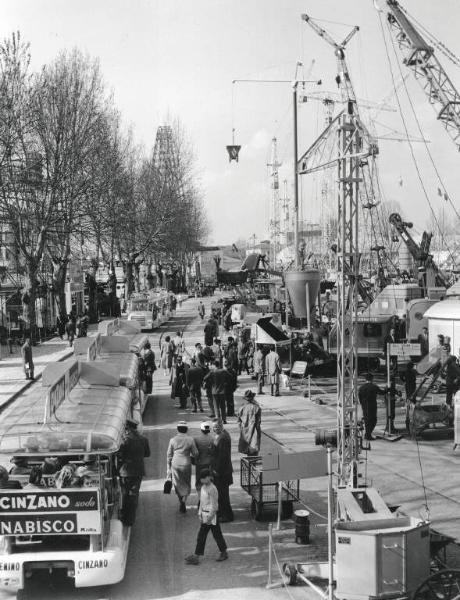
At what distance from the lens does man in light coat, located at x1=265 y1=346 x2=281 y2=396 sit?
69.4 feet

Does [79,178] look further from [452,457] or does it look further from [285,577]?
[285,577]

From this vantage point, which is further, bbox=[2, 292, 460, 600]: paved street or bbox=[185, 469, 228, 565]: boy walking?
bbox=[185, 469, 228, 565]: boy walking

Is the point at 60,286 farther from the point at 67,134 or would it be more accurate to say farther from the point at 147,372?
the point at 147,372

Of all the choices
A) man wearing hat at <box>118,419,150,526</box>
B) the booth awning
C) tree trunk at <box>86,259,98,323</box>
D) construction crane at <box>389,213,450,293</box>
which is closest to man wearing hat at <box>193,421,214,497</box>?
man wearing hat at <box>118,419,150,526</box>

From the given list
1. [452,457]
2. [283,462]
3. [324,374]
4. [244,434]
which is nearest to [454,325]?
[324,374]

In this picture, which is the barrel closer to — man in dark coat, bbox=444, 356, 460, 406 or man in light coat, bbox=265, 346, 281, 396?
man in dark coat, bbox=444, 356, 460, 406

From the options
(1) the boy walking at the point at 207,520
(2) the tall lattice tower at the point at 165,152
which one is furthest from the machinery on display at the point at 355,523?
(2) the tall lattice tower at the point at 165,152

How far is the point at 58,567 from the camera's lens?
855 centimetres

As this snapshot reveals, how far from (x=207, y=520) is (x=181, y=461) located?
2.04 meters

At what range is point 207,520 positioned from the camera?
9453 mm

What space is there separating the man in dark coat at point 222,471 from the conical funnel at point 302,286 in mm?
18872

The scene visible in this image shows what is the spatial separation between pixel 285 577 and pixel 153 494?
4.01 meters

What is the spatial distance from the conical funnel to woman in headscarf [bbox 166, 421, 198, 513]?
61.4 ft

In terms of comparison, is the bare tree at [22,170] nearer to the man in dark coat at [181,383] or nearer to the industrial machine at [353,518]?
the man in dark coat at [181,383]
